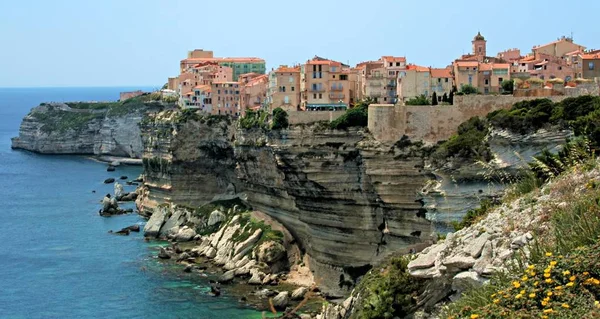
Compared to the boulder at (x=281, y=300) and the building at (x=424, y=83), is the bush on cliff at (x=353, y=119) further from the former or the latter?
the boulder at (x=281, y=300)

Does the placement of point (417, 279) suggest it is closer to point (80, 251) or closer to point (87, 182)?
point (80, 251)

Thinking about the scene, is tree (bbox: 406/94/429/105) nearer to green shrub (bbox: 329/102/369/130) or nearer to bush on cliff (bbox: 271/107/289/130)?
green shrub (bbox: 329/102/369/130)

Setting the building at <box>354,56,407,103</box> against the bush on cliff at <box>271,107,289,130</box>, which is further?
the building at <box>354,56,407,103</box>

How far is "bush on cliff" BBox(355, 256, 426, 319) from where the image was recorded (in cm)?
1886

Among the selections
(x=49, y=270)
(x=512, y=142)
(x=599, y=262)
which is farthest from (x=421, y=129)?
(x=599, y=262)

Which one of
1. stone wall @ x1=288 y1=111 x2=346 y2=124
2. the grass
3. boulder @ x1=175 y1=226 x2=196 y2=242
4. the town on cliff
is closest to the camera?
the grass

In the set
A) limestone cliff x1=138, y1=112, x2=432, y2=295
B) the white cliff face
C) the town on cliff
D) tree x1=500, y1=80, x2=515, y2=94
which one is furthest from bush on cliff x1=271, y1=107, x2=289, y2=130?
the white cliff face

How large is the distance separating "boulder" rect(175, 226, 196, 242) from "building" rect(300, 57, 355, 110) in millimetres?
12185

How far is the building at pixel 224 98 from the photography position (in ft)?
230

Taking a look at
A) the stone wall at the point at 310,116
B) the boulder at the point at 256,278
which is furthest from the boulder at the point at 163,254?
the stone wall at the point at 310,116

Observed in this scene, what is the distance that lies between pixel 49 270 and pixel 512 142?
2967cm

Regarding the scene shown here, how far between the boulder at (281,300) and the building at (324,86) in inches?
612

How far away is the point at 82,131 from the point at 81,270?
231 ft

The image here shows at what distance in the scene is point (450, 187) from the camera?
40.2 m
